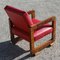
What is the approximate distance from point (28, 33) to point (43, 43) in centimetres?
55

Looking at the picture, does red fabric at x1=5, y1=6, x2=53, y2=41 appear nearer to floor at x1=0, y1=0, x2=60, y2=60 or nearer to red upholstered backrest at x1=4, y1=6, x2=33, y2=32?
red upholstered backrest at x1=4, y1=6, x2=33, y2=32

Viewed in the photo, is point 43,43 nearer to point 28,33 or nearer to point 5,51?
point 28,33

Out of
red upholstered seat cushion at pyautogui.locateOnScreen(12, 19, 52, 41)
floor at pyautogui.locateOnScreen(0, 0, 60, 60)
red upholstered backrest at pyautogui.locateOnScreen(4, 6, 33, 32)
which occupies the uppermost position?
red upholstered backrest at pyautogui.locateOnScreen(4, 6, 33, 32)

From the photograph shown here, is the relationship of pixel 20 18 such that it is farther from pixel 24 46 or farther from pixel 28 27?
pixel 24 46

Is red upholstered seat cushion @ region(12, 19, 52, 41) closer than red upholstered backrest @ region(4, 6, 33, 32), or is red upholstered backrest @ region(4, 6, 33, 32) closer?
red upholstered backrest @ region(4, 6, 33, 32)

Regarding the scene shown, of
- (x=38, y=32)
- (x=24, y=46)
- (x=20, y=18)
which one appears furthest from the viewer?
(x=24, y=46)

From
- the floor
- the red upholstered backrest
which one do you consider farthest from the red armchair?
the floor

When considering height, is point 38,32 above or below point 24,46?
above

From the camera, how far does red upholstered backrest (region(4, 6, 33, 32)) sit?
451 cm

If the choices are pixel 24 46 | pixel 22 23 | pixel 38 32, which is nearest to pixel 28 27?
pixel 22 23

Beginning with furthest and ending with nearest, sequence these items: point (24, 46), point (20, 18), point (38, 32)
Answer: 1. point (24, 46)
2. point (38, 32)
3. point (20, 18)

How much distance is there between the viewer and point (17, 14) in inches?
181

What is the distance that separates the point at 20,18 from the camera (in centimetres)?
463

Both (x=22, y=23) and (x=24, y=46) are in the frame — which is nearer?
(x=22, y=23)
